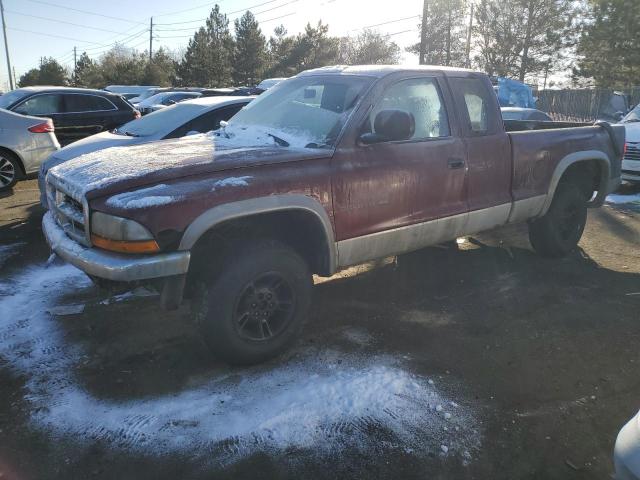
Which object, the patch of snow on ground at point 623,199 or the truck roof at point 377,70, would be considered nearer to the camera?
the truck roof at point 377,70

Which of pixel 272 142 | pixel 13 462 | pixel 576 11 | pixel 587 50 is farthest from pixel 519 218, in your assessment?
pixel 576 11

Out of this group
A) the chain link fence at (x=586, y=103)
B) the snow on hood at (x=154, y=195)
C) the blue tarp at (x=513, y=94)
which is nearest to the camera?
the snow on hood at (x=154, y=195)

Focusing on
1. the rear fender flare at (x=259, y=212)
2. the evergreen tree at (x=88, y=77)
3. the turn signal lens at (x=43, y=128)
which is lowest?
the rear fender flare at (x=259, y=212)

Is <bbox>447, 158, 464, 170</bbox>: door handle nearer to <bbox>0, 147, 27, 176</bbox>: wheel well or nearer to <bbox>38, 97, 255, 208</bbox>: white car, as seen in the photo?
<bbox>38, 97, 255, 208</bbox>: white car

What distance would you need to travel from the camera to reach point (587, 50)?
2738 centimetres

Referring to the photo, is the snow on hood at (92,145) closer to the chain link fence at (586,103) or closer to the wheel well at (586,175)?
the wheel well at (586,175)

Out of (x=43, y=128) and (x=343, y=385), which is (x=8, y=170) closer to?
(x=43, y=128)

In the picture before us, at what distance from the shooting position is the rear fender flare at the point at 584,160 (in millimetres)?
5062

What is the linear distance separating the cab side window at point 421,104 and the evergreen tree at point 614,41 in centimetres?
2447

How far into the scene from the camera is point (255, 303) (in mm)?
3318

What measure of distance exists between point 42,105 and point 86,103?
0.77m

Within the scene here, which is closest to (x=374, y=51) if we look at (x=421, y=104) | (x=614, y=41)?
(x=614, y=41)

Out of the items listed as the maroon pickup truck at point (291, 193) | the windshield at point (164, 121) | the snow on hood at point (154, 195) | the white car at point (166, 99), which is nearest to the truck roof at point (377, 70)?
the maroon pickup truck at point (291, 193)

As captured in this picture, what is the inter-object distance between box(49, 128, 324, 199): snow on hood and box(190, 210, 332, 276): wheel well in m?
0.39
